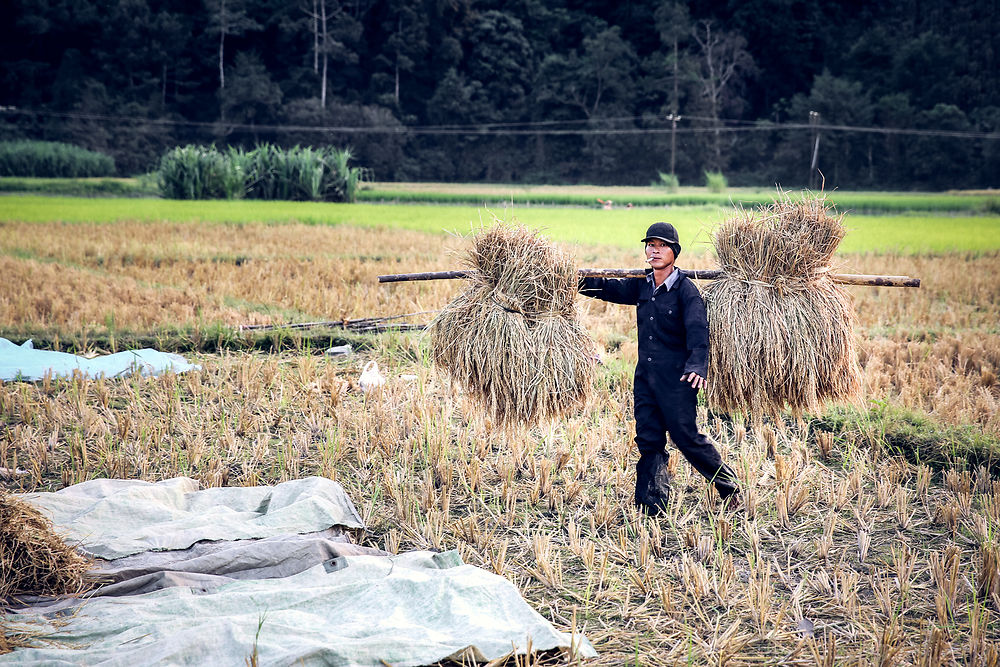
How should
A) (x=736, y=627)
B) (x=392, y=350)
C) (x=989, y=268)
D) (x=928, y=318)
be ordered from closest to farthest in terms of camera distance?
(x=736, y=627), (x=392, y=350), (x=928, y=318), (x=989, y=268)

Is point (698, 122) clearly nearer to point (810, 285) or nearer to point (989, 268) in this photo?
point (989, 268)

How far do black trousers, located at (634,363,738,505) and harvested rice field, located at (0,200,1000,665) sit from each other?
6.7 inches

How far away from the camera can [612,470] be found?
453 centimetres

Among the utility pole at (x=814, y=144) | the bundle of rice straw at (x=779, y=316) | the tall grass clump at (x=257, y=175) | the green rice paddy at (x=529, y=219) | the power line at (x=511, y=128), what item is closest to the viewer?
the bundle of rice straw at (x=779, y=316)

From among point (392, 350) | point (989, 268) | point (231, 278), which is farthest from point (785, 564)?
point (989, 268)

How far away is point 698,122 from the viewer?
38.7 meters

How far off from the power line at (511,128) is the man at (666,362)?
107 ft

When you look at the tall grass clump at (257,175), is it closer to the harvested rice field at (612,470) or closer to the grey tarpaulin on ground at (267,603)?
the harvested rice field at (612,470)

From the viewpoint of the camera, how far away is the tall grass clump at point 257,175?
23250mm

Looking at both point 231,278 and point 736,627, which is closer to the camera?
point 736,627

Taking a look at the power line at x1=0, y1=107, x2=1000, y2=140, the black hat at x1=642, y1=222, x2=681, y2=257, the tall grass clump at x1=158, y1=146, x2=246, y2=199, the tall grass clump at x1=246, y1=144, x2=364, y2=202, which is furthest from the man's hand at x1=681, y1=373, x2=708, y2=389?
the power line at x1=0, y1=107, x2=1000, y2=140

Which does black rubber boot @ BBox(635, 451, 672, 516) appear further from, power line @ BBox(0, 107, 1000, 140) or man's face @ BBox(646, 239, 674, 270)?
power line @ BBox(0, 107, 1000, 140)

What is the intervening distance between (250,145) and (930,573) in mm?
37585

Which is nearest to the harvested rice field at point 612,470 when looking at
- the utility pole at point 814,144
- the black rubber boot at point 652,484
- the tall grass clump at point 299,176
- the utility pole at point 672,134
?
the black rubber boot at point 652,484
